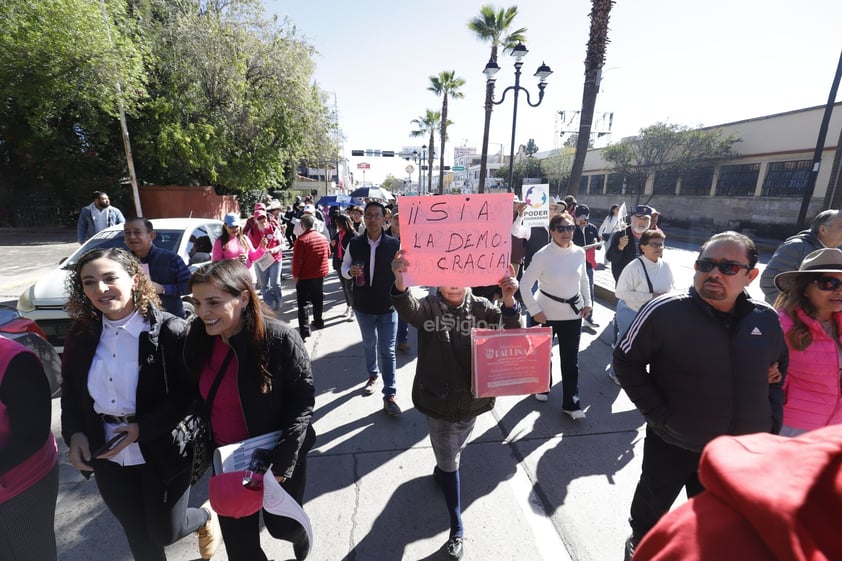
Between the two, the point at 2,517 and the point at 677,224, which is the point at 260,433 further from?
the point at 677,224

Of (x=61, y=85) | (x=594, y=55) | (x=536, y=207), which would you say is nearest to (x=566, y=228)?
(x=536, y=207)

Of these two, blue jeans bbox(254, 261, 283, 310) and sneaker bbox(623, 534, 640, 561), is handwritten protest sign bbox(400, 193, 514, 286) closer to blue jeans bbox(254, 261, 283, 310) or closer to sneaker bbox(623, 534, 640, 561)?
sneaker bbox(623, 534, 640, 561)

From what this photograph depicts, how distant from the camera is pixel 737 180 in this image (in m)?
23.4

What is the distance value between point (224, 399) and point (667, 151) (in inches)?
1216

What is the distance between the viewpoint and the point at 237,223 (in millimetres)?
5891

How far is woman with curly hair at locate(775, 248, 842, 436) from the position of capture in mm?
2146

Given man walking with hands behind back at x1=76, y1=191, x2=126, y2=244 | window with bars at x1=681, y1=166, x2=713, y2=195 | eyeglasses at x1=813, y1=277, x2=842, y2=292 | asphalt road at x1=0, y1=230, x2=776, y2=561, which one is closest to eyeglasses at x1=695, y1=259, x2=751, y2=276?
eyeglasses at x1=813, y1=277, x2=842, y2=292

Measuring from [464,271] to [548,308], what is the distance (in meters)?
1.78

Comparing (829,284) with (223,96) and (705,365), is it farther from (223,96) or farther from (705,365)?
(223,96)

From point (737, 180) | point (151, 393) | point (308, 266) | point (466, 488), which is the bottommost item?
point (466, 488)

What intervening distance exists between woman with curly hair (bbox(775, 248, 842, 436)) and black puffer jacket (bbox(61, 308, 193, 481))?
3.28m

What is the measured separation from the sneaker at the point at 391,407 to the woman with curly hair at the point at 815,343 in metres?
2.94

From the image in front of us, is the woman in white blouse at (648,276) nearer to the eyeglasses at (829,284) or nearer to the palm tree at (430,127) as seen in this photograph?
the eyeglasses at (829,284)

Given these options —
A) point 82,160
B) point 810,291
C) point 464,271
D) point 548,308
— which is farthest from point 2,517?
point 82,160
